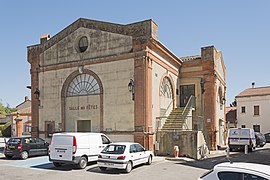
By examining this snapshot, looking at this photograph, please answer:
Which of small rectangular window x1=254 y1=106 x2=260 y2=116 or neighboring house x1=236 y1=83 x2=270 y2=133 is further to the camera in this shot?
small rectangular window x1=254 y1=106 x2=260 y2=116

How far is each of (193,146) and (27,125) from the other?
3887 centimetres

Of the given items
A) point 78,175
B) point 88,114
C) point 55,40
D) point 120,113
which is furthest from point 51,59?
point 78,175

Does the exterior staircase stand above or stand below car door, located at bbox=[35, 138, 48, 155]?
above

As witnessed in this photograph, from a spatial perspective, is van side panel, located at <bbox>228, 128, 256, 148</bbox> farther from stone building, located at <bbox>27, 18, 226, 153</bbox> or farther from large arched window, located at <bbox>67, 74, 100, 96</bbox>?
large arched window, located at <bbox>67, 74, 100, 96</bbox>

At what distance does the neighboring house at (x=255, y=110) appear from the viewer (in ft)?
146

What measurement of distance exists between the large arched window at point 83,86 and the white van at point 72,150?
6.68 meters

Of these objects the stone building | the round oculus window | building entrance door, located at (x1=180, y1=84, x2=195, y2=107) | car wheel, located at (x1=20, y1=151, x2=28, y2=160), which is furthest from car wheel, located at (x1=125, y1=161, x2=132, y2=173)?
building entrance door, located at (x1=180, y1=84, x2=195, y2=107)

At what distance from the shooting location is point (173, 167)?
15.6m

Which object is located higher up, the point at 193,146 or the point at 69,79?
the point at 69,79

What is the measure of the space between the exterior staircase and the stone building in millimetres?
193

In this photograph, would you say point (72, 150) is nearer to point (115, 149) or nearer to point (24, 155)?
point (115, 149)

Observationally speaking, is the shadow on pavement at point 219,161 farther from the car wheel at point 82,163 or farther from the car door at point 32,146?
the car door at point 32,146

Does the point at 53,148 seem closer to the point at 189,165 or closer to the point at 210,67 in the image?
the point at 189,165

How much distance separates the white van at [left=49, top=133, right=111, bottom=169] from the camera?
14.8 metres
